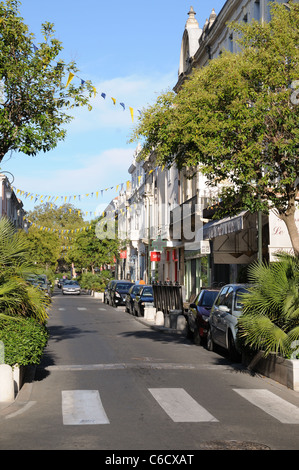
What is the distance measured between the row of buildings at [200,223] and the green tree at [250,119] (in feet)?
4.29

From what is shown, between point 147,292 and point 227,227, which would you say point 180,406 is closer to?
point 227,227

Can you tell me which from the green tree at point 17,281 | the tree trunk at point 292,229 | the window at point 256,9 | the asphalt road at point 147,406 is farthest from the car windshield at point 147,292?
the green tree at point 17,281

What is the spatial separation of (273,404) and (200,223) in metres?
29.6

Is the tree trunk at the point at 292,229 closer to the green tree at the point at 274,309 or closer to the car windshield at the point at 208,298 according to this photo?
the green tree at the point at 274,309

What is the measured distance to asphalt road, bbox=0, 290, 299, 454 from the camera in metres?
7.71

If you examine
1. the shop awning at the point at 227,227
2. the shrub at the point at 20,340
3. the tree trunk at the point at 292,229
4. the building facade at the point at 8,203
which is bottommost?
the shrub at the point at 20,340

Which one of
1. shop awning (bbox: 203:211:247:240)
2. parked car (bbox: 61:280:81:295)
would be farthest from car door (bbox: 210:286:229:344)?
parked car (bbox: 61:280:81:295)

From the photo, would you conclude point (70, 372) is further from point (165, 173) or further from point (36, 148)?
point (165, 173)

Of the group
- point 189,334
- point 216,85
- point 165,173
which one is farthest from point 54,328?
point 165,173

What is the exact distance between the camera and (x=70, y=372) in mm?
13719

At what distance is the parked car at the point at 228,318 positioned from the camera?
1510 centimetres

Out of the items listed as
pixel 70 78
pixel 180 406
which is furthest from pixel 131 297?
pixel 180 406

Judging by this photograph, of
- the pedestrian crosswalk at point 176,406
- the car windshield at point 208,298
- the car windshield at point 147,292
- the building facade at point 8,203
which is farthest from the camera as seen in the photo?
the building facade at point 8,203

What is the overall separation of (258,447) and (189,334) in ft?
44.7
